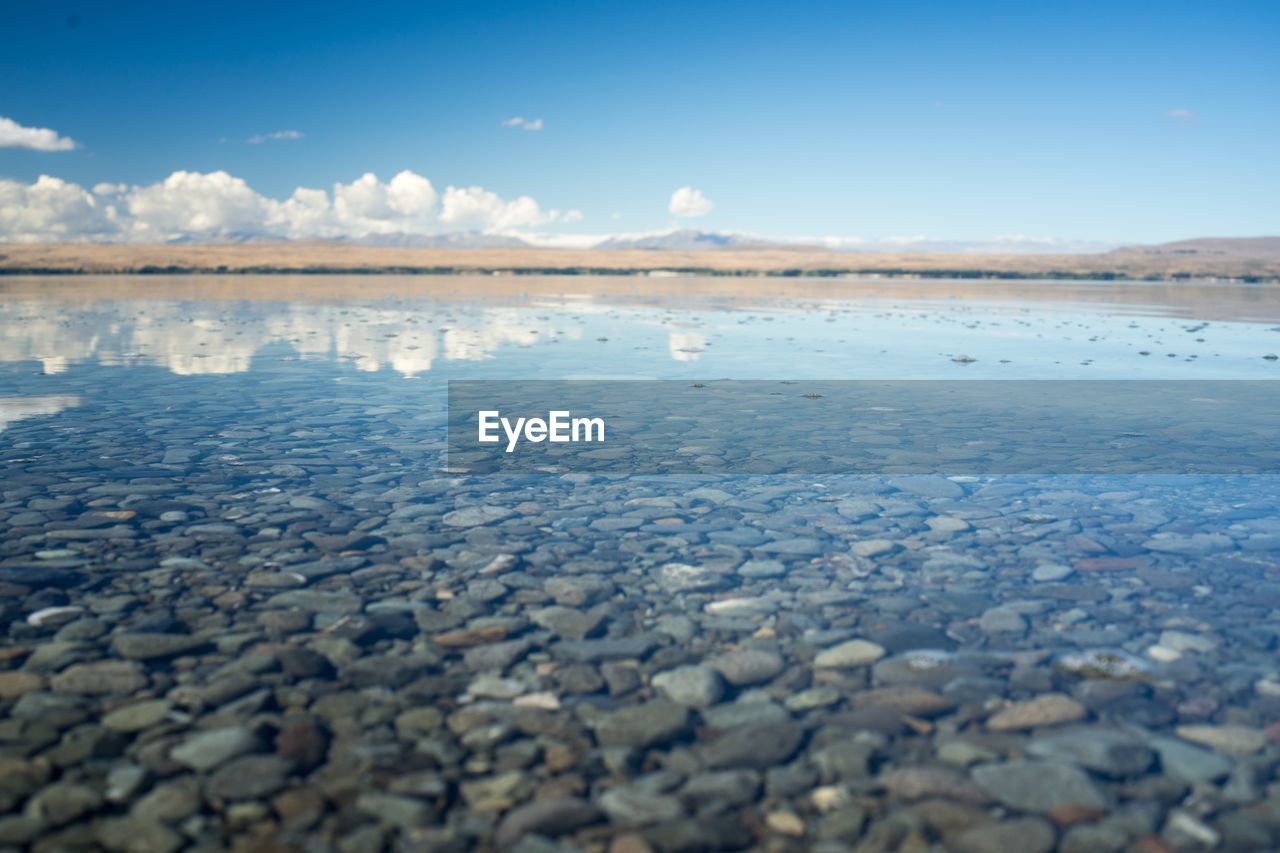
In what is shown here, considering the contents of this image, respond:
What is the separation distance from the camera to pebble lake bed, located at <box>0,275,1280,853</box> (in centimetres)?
315

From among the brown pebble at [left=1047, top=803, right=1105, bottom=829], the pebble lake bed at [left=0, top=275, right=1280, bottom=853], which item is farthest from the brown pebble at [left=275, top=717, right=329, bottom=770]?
the brown pebble at [left=1047, top=803, right=1105, bottom=829]

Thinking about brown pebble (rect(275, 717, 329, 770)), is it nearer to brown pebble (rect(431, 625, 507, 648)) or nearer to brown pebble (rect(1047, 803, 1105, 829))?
brown pebble (rect(431, 625, 507, 648))

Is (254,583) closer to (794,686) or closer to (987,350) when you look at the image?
(794,686)

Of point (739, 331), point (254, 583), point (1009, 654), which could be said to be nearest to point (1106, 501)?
point (1009, 654)

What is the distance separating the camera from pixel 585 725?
12.3 ft

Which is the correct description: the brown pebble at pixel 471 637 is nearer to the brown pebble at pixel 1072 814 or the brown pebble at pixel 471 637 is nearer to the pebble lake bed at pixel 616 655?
the pebble lake bed at pixel 616 655

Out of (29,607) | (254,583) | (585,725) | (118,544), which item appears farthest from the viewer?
(118,544)

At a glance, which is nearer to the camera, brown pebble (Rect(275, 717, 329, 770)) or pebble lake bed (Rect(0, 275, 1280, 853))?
pebble lake bed (Rect(0, 275, 1280, 853))

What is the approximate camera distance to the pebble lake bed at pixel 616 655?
315cm

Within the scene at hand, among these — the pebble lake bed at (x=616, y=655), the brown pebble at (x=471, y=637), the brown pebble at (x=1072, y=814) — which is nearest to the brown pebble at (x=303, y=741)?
the pebble lake bed at (x=616, y=655)

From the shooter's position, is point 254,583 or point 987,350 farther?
point 987,350

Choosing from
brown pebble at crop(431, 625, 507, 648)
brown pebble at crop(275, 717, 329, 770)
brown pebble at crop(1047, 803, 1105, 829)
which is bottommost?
brown pebble at crop(1047, 803, 1105, 829)

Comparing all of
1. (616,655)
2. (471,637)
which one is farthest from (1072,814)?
(471,637)

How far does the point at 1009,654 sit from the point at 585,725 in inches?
81.9
